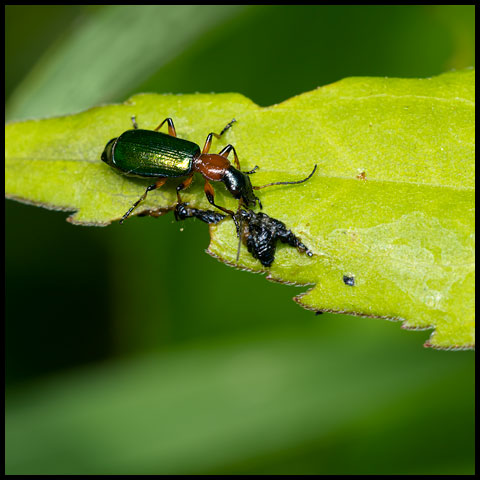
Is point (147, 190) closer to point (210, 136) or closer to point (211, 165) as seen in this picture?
point (211, 165)

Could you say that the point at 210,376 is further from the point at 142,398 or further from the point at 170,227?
the point at 170,227

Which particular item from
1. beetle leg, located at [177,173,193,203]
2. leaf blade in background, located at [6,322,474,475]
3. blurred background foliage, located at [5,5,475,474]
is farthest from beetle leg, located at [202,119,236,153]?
leaf blade in background, located at [6,322,474,475]

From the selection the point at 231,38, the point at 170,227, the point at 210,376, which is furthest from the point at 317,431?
the point at 231,38

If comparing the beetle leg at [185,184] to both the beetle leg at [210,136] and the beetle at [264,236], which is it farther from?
the beetle at [264,236]

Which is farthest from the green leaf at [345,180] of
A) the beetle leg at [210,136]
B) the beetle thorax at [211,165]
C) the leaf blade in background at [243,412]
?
the leaf blade in background at [243,412]

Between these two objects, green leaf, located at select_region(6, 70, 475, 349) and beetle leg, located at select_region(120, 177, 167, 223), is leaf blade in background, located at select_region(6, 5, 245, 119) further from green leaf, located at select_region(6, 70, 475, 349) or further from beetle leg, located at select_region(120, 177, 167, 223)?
beetle leg, located at select_region(120, 177, 167, 223)

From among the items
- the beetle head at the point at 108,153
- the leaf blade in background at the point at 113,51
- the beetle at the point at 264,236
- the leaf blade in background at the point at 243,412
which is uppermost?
the leaf blade in background at the point at 113,51
